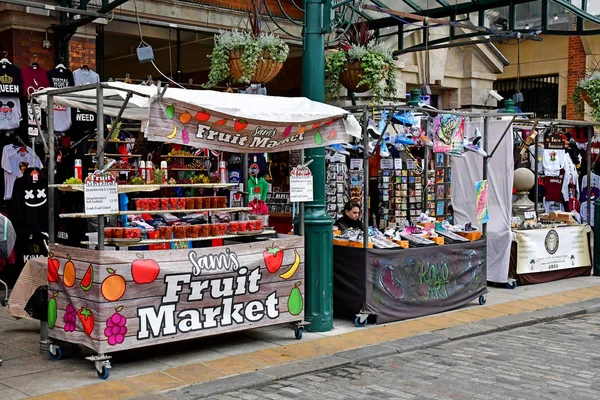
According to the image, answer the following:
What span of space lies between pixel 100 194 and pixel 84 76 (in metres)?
4.67

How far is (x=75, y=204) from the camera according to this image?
32.8ft

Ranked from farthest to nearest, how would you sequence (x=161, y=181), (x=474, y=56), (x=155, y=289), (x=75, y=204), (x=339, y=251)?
(x=474, y=56) → (x=75, y=204) → (x=339, y=251) → (x=161, y=181) → (x=155, y=289)

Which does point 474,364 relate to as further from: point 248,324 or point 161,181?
point 161,181

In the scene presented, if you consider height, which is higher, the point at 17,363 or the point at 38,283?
the point at 38,283

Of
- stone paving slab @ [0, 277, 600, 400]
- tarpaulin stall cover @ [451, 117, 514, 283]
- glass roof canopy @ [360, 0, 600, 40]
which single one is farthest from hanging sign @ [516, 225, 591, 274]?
glass roof canopy @ [360, 0, 600, 40]

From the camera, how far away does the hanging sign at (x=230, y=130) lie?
265 inches

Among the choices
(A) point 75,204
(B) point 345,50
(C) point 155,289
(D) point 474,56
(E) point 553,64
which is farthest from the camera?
(E) point 553,64

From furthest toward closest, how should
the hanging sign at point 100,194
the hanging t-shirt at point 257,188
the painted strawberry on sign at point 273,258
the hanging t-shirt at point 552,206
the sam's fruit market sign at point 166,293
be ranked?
the hanging t-shirt at point 552,206 < the hanging t-shirt at point 257,188 < the painted strawberry on sign at point 273,258 < the sam's fruit market sign at point 166,293 < the hanging sign at point 100,194

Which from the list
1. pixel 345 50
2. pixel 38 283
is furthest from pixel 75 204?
pixel 345 50

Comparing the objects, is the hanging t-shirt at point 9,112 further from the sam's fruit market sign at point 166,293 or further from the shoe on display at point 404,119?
the shoe on display at point 404,119

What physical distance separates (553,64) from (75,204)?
598 inches

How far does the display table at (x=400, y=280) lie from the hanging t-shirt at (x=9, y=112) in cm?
476

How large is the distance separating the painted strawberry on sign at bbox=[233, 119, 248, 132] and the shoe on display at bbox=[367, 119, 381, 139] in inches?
82.0

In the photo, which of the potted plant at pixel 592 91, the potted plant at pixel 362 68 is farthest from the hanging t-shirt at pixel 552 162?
the potted plant at pixel 362 68
